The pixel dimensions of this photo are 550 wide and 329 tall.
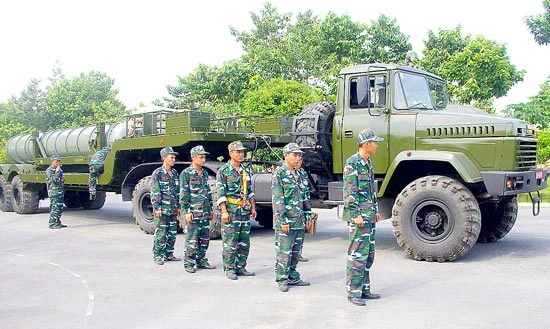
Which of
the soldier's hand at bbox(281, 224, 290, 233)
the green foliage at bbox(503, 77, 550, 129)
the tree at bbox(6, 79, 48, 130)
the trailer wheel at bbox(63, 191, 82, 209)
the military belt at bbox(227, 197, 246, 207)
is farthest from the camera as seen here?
the tree at bbox(6, 79, 48, 130)

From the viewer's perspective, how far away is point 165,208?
7.84 meters

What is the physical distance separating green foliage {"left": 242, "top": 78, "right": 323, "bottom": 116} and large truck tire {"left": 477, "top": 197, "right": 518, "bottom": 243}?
9.30m

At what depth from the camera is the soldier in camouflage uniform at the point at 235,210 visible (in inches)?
261

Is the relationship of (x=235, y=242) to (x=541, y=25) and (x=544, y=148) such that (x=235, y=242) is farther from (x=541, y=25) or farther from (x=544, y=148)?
(x=541, y=25)

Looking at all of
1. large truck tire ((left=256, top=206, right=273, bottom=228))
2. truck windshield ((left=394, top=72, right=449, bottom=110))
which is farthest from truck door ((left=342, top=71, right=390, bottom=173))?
large truck tire ((left=256, top=206, right=273, bottom=228))

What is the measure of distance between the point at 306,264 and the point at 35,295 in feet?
10.5

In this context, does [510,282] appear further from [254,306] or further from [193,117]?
[193,117]

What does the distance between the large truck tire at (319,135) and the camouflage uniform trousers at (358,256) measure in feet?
10.2

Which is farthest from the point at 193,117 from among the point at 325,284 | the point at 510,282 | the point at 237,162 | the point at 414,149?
the point at 510,282

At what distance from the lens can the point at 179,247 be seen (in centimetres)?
903

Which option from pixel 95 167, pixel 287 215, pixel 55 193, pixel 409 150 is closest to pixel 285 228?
pixel 287 215

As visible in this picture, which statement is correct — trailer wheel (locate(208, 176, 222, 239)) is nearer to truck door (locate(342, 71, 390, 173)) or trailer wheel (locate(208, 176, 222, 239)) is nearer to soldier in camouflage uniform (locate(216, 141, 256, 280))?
truck door (locate(342, 71, 390, 173))

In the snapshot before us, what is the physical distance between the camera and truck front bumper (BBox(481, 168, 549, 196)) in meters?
7.01

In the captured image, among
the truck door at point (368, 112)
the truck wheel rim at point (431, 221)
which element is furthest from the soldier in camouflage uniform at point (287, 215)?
the truck door at point (368, 112)
